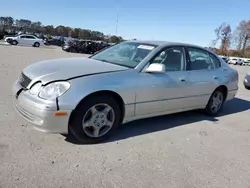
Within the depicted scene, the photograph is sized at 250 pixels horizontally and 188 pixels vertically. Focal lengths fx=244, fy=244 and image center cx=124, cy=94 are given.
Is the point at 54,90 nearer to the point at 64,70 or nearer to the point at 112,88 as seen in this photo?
the point at 64,70

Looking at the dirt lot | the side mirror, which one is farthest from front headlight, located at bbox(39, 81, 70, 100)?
the side mirror

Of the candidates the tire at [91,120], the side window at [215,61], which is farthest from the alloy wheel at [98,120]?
the side window at [215,61]

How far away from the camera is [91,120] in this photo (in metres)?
3.42

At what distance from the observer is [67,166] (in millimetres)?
2844

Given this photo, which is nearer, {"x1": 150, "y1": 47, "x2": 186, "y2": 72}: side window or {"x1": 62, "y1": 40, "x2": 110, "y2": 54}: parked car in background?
{"x1": 150, "y1": 47, "x2": 186, "y2": 72}: side window

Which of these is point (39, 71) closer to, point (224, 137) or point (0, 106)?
point (0, 106)

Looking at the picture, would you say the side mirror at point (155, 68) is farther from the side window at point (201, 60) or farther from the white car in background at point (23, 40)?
the white car in background at point (23, 40)

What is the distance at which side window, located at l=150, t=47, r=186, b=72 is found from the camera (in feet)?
13.6

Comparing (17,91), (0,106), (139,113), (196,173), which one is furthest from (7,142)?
(196,173)

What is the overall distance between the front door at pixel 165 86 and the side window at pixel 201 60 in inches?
10.5

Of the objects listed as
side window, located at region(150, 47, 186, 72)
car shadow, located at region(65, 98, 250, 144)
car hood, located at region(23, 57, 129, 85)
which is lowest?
car shadow, located at region(65, 98, 250, 144)

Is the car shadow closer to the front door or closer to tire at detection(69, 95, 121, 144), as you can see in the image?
tire at detection(69, 95, 121, 144)

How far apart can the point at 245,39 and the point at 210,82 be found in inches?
2937

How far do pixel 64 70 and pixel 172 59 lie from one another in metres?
1.97
